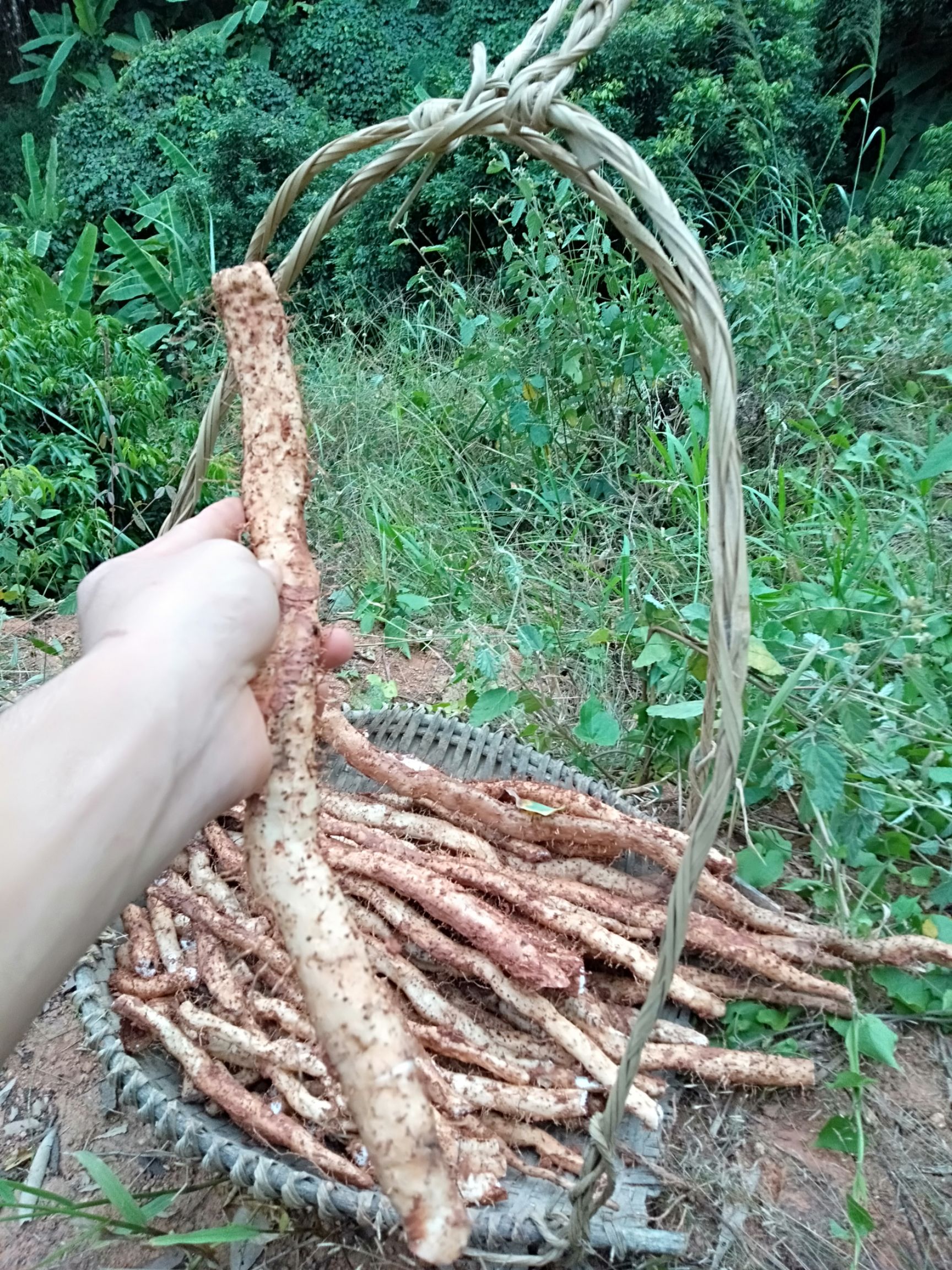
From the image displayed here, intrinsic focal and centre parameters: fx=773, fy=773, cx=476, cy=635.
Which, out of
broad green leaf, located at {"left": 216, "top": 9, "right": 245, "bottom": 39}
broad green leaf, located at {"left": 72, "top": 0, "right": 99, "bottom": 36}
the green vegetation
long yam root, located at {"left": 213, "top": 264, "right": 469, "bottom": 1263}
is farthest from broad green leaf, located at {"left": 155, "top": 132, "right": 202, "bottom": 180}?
long yam root, located at {"left": 213, "top": 264, "right": 469, "bottom": 1263}

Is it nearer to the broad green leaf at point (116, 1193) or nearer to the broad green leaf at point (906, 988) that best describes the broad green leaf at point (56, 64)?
the broad green leaf at point (116, 1193)

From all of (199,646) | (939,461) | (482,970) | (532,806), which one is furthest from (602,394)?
(199,646)

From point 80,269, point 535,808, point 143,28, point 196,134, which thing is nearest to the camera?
point 535,808

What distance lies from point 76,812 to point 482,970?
56 centimetres

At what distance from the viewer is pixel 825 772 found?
929 millimetres

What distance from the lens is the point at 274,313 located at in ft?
2.88

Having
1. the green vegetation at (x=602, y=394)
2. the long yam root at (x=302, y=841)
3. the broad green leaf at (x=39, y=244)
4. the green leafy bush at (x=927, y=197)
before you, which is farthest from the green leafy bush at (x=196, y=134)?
the long yam root at (x=302, y=841)

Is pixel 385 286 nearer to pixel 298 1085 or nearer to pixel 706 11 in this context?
pixel 706 11

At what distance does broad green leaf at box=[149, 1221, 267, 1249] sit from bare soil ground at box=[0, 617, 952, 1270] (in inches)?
1.5

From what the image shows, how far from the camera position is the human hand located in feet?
1.98

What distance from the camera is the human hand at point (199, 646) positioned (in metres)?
0.60

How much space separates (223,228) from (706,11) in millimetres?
2502

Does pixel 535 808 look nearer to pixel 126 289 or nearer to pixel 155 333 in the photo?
pixel 155 333

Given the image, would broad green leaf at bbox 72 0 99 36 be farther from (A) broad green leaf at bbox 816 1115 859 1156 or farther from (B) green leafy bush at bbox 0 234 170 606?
(A) broad green leaf at bbox 816 1115 859 1156
